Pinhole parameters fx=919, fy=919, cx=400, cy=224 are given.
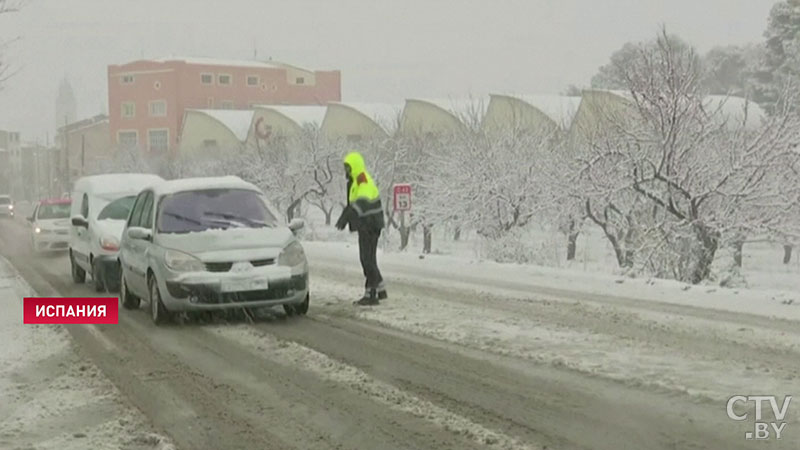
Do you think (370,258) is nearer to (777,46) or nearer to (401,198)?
(401,198)

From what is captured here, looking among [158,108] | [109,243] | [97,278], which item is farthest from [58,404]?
[158,108]

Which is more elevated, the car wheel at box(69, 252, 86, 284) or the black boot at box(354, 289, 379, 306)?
the black boot at box(354, 289, 379, 306)

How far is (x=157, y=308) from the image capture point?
1038cm

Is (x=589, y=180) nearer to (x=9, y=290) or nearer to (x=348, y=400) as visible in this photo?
(x=9, y=290)

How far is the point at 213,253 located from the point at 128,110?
312 ft

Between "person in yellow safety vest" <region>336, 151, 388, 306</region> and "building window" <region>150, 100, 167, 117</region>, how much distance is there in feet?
297

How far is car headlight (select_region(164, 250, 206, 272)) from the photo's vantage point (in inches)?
394

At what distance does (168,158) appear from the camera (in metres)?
71.8

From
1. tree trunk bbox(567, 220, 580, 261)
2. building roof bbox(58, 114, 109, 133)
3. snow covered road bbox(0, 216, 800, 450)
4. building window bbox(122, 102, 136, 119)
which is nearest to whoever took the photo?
Result: snow covered road bbox(0, 216, 800, 450)

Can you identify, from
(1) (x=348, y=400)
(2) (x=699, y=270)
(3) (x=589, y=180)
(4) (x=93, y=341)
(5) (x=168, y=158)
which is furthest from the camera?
(5) (x=168, y=158)

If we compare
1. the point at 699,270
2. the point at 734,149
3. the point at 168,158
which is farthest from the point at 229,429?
the point at 168,158

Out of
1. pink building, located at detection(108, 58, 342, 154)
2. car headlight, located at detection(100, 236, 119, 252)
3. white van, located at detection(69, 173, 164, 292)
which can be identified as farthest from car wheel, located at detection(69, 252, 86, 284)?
pink building, located at detection(108, 58, 342, 154)

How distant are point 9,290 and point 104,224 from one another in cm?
184

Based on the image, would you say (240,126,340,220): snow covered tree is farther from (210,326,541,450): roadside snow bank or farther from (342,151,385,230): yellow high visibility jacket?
(210,326,541,450): roadside snow bank
